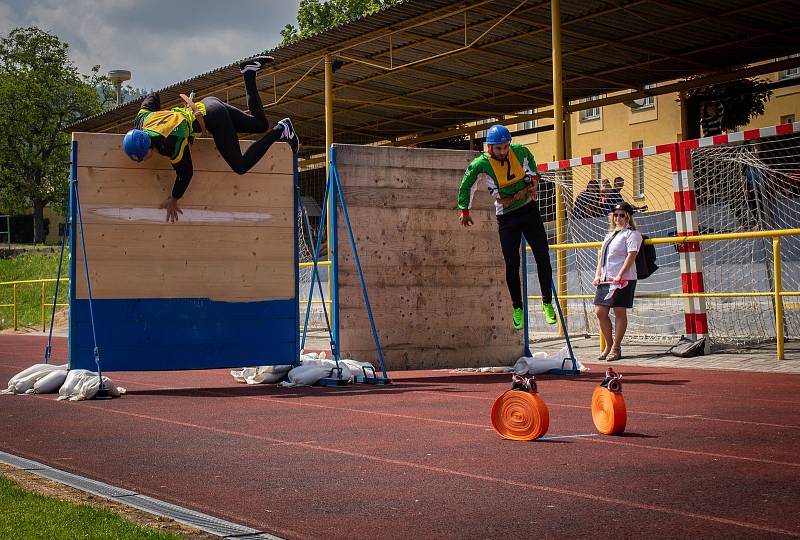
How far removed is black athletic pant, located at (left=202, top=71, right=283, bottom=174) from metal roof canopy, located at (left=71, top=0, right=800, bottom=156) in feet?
33.0

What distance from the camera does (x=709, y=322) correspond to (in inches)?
644

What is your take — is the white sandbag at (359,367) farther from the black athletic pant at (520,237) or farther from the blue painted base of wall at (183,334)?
the black athletic pant at (520,237)

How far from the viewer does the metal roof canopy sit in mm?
22781

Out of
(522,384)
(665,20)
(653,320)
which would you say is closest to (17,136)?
(665,20)

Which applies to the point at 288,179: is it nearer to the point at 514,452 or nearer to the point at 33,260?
the point at 514,452

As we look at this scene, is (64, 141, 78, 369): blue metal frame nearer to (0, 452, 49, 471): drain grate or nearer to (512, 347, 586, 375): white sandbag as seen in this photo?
(0, 452, 49, 471): drain grate

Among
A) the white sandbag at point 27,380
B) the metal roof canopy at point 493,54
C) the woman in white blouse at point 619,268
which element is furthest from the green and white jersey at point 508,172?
the metal roof canopy at point 493,54

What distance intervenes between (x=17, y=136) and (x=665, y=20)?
187 ft

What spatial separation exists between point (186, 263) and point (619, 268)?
19.8ft

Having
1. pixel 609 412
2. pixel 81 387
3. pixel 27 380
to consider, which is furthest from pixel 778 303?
pixel 27 380

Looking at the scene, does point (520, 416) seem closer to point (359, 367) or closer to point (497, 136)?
point (497, 136)

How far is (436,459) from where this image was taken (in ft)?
21.1

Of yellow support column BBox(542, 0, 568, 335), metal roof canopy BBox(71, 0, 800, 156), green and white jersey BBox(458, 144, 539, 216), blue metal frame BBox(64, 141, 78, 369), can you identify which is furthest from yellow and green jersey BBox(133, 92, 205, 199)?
metal roof canopy BBox(71, 0, 800, 156)

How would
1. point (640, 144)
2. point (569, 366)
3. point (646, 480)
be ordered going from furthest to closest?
1. point (640, 144)
2. point (569, 366)
3. point (646, 480)
